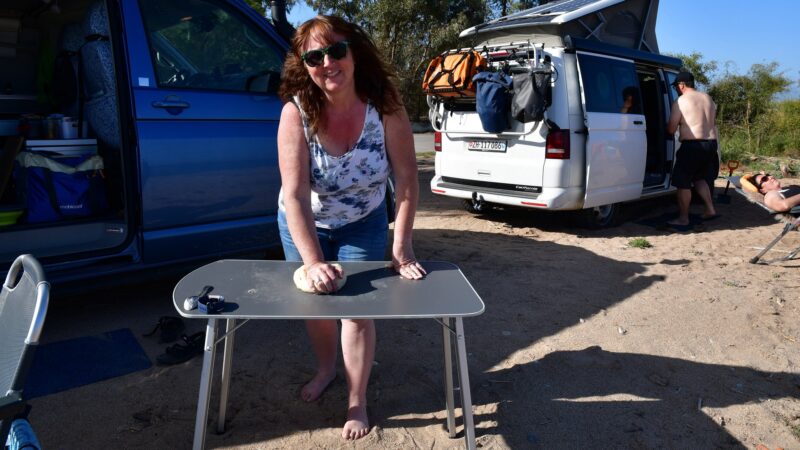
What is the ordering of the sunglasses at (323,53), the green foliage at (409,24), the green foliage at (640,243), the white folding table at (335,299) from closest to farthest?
1. the white folding table at (335,299)
2. the sunglasses at (323,53)
3. the green foliage at (640,243)
4. the green foliage at (409,24)

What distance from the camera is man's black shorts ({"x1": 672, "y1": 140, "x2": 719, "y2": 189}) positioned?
23.1ft

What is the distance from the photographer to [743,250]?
6035 mm

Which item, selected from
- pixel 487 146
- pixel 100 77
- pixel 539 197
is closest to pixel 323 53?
pixel 100 77

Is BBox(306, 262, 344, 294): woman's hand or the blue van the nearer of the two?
BBox(306, 262, 344, 294): woman's hand

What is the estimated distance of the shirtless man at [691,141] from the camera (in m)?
7.00

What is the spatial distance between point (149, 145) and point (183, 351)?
1.20 metres

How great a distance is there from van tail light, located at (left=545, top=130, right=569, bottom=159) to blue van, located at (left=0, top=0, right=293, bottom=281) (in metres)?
2.99

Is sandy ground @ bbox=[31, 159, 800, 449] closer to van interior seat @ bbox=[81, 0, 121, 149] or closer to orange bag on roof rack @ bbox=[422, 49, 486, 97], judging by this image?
van interior seat @ bbox=[81, 0, 121, 149]

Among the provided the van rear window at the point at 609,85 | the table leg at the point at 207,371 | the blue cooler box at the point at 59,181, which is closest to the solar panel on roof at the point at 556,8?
the van rear window at the point at 609,85

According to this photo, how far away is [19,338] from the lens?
1.35m

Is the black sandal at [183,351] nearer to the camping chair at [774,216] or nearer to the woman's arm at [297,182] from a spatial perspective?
the woman's arm at [297,182]

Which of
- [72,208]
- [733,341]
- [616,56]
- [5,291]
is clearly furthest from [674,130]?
[5,291]

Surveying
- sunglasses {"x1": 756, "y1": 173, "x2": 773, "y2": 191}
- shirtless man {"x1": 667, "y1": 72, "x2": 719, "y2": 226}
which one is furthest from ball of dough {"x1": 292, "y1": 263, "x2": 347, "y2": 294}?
shirtless man {"x1": 667, "y1": 72, "x2": 719, "y2": 226}

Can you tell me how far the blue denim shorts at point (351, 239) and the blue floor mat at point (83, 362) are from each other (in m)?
1.30
